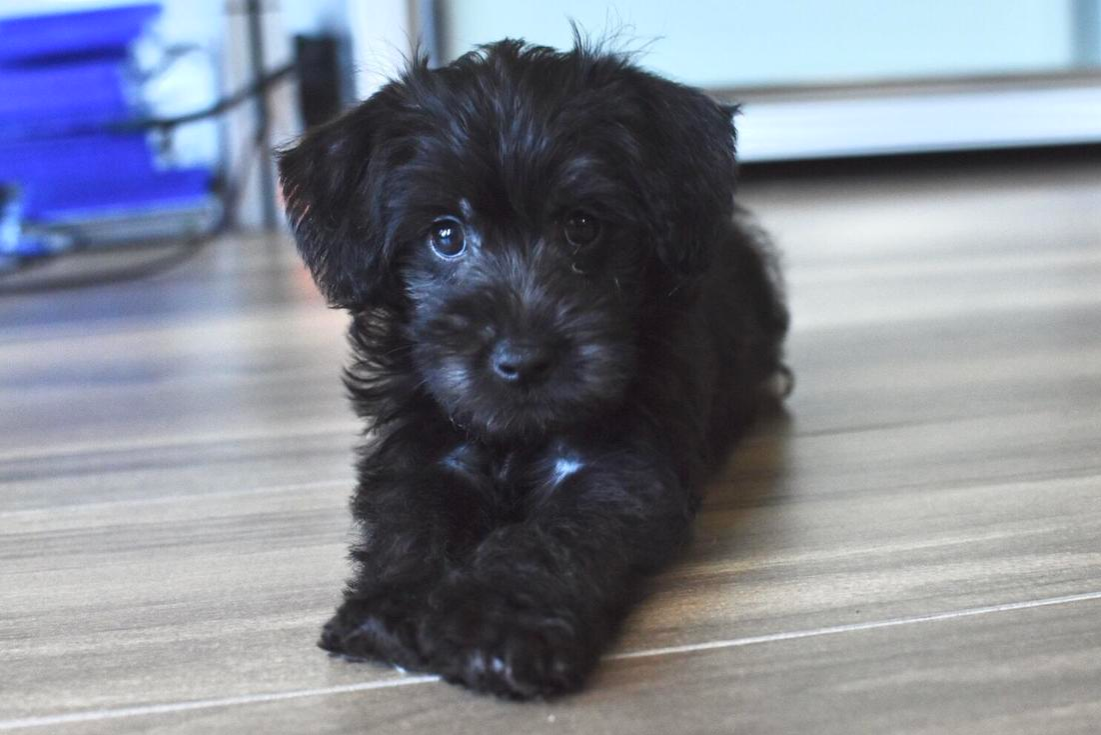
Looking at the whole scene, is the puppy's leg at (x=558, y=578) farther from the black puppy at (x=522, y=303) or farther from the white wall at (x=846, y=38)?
the white wall at (x=846, y=38)

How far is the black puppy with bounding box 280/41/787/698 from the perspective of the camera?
4.93 feet

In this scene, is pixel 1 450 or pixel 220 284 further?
pixel 220 284

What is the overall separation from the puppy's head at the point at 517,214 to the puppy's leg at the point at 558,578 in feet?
0.33

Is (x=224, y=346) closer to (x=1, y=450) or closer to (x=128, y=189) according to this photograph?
(x=1, y=450)

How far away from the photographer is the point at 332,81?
4.93m

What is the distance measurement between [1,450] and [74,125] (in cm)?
257

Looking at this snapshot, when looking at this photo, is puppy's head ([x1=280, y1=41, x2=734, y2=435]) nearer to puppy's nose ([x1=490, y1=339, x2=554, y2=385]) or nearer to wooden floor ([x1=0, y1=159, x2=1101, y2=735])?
puppy's nose ([x1=490, y1=339, x2=554, y2=385])

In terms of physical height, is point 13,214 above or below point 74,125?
below

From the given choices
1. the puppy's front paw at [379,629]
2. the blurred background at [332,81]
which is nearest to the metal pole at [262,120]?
the blurred background at [332,81]

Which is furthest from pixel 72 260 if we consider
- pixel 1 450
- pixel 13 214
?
pixel 1 450

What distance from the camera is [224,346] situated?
3.09 meters

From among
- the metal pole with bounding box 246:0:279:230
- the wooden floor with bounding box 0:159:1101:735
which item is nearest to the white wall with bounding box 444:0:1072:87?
the metal pole with bounding box 246:0:279:230

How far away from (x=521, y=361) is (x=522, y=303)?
0.32 ft

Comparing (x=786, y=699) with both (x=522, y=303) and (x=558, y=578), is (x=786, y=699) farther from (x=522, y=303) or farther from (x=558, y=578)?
(x=522, y=303)
